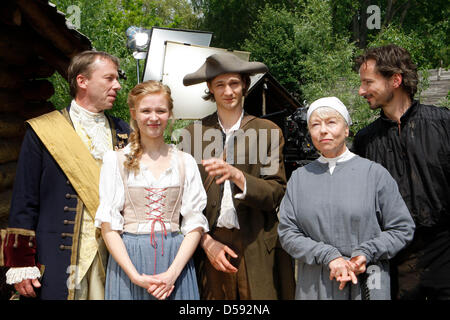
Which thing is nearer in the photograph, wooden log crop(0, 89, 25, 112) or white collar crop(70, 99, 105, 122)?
white collar crop(70, 99, 105, 122)

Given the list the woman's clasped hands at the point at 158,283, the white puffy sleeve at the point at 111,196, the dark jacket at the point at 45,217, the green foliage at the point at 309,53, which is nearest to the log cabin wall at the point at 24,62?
the dark jacket at the point at 45,217

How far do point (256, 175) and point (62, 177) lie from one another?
1.19m

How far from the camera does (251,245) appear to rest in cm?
247

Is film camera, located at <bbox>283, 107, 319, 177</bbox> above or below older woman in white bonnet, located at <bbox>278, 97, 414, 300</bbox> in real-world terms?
above

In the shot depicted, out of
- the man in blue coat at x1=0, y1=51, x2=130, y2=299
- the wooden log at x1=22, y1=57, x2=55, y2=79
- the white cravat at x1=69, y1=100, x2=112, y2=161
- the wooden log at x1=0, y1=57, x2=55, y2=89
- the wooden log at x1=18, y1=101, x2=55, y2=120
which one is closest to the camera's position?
the man in blue coat at x1=0, y1=51, x2=130, y2=299

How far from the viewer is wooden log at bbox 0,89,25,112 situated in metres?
4.45

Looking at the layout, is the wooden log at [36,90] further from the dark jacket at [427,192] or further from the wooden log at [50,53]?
the dark jacket at [427,192]

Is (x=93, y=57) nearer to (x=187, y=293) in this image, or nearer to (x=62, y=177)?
(x=62, y=177)

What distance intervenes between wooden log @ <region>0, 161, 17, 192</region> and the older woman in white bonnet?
10.9 feet

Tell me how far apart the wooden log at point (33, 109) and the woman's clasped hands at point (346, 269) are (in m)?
4.18

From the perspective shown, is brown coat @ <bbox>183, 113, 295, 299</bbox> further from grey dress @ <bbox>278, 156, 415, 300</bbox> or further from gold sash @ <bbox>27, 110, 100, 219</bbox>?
gold sash @ <bbox>27, 110, 100, 219</bbox>

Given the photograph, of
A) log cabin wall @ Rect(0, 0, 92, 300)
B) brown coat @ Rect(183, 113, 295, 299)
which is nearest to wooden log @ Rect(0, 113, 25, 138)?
log cabin wall @ Rect(0, 0, 92, 300)

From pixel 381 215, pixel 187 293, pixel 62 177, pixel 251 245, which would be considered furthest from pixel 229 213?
pixel 62 177

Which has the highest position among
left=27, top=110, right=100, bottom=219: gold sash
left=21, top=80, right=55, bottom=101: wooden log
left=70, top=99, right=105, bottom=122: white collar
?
left=21, top=80, right=55, bottom=101: wooden log
